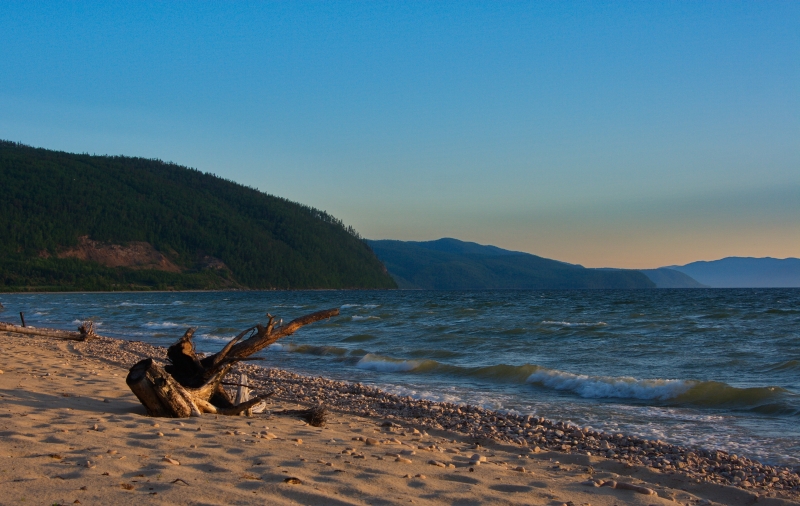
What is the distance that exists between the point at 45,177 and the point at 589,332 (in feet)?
494

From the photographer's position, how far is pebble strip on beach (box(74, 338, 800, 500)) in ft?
21.6

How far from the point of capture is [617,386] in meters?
12.5

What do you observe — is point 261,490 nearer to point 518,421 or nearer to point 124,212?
point 518,421

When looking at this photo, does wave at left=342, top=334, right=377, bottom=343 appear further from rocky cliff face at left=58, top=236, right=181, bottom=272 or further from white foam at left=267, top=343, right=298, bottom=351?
rocky cliff face at left=58, top=236, right=181, bottom=272

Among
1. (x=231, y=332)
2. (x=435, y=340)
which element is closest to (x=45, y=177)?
(x=231, y=332)

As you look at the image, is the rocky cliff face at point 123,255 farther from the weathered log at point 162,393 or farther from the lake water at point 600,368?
the weathered log at point 162,393

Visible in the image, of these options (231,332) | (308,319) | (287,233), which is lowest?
(231,332)

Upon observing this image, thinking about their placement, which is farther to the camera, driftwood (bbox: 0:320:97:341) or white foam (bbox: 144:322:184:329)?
white foam (bbox: 144:322:184:329)

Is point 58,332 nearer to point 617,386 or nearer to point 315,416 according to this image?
point 315,416

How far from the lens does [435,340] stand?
23.0 metres

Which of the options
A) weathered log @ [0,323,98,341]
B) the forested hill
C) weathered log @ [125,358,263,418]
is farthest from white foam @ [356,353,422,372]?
the forested hill

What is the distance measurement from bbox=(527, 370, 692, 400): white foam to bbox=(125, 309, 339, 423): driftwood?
6.43 metres

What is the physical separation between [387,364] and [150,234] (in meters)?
137

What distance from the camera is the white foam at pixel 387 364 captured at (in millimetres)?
16656
